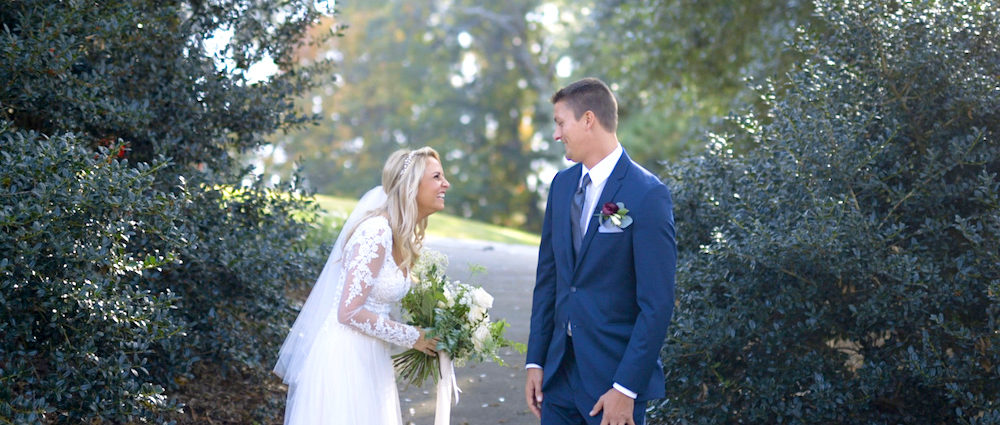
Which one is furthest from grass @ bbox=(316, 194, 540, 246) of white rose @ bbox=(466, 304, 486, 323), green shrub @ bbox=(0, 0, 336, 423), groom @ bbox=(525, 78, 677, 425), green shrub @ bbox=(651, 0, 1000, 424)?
groom @ bbox=(525, 78, 677, 425)

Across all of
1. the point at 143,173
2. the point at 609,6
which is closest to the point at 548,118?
the point at 609,6

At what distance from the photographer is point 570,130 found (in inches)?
158

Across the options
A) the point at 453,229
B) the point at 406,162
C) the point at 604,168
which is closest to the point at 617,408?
the point at 604,168

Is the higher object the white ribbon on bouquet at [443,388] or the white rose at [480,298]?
the white rose at [480,298]

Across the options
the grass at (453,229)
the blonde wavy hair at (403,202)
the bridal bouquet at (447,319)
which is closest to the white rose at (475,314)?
the bridal bouquet at (447,319)

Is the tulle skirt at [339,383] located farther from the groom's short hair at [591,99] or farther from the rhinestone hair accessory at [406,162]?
the groom's short hair at [591,99]

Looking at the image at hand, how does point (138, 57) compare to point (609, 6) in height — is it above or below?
below

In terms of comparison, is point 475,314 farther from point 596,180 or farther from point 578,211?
point 596,180

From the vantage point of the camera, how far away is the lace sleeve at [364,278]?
4.64m

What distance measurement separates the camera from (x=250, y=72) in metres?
7.48

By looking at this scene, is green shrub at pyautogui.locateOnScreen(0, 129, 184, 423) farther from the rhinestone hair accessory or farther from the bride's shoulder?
the rhinestone hair accessory

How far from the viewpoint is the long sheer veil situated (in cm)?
496

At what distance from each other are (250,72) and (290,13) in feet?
1.89

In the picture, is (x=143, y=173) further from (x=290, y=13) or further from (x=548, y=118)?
(x=548, y=118)
